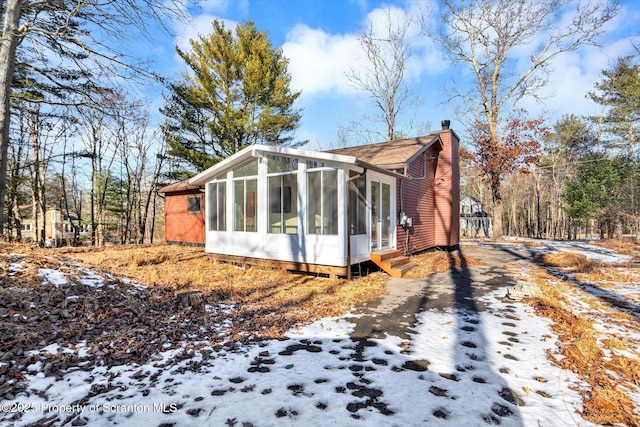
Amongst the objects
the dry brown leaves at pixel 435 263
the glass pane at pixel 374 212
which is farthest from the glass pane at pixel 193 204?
the dry brown leaves at pixel 435 263

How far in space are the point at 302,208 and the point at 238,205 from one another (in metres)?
2.65

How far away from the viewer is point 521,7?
17250mm

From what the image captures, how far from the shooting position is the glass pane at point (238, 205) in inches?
369

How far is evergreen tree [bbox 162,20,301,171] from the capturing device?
16625 millimetres

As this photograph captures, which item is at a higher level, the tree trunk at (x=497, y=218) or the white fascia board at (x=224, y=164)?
the white fascia board at (x=224, y=164)

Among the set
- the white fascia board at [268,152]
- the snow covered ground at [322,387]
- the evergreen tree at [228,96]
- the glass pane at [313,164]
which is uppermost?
the evergreen tree at [228,96]

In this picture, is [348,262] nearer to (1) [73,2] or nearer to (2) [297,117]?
(1) [73,2]

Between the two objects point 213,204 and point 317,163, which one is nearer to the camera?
point 317,163

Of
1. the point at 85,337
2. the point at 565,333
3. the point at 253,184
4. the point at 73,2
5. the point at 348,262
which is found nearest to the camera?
the point at 85,337

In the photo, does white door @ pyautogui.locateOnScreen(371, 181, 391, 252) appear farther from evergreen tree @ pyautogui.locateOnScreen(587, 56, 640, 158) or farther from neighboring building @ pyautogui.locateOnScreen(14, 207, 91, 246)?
evergreen tree @ pyautogui.locateOnScreen(587, 56, 640, 158)

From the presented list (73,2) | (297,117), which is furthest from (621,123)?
(73,2)

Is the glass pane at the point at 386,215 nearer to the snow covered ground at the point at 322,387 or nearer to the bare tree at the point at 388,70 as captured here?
the snow covered ground at the point at 322,387

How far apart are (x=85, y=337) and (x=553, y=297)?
7.45 meters

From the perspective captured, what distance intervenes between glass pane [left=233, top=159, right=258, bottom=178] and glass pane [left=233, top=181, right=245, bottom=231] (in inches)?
11.0
